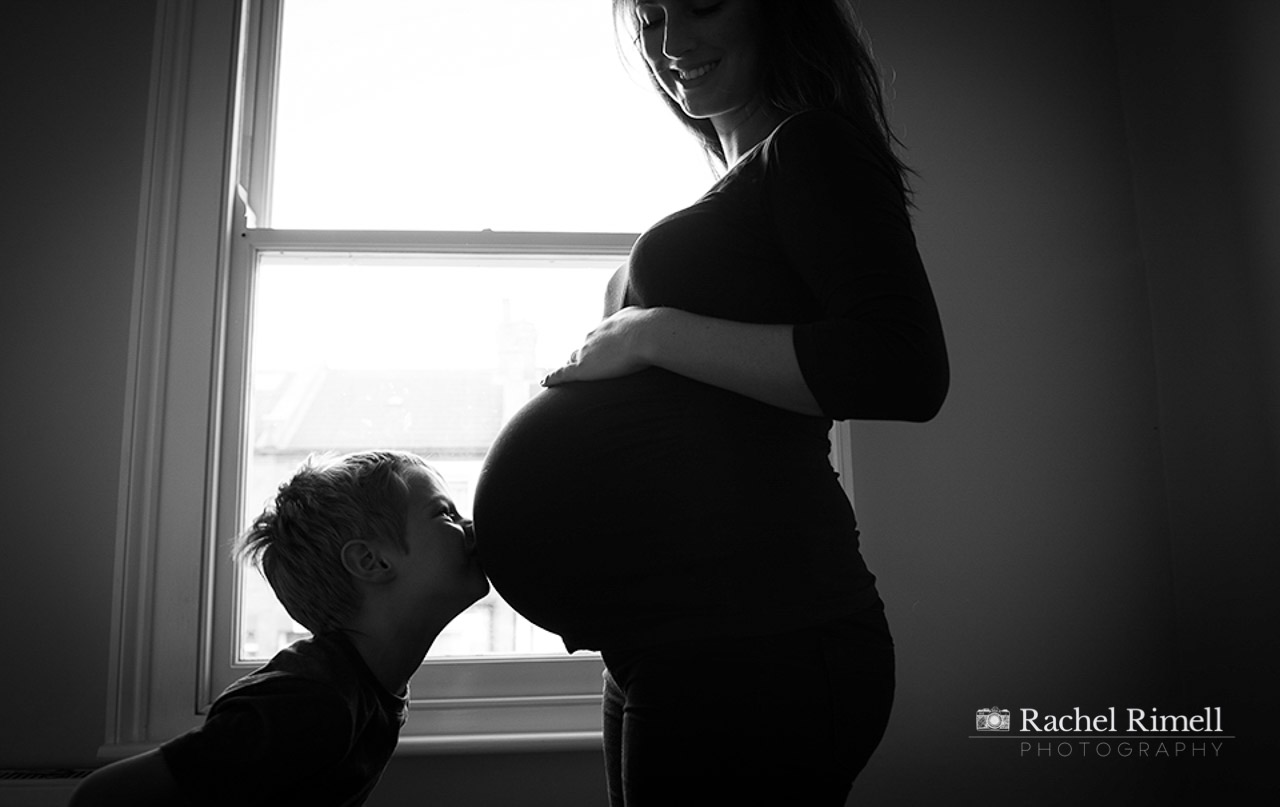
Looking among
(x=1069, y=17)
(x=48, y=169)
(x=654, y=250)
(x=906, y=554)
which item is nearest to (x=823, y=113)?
(x=654, y=250)

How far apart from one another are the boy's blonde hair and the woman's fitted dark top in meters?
0.26

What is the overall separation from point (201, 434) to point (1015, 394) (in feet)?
4.97

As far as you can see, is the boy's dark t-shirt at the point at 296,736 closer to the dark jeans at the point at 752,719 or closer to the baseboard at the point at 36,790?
the dark jeans at the point at 752,719

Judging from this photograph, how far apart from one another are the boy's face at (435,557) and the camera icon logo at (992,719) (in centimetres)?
102

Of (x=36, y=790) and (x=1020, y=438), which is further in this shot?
(x=1020, y=438)

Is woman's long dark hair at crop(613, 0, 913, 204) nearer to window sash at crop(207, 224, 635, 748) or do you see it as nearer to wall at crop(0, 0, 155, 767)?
window sash at crop(207, 224, 635, 748)

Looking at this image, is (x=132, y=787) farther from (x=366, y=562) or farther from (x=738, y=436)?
(x=738, y=436)

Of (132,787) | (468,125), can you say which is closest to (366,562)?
(132,787)

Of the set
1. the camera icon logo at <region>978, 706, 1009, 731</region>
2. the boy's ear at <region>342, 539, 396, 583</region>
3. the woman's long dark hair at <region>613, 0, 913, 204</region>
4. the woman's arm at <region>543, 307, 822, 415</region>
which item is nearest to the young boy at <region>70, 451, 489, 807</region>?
the boy's ear at <region>342, 539, 396, 583</region>

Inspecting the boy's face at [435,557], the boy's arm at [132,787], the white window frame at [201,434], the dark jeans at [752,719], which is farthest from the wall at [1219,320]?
the boy's arm at [132,787]

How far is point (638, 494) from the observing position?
72 cm

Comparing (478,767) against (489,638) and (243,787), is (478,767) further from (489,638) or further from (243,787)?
(243,787)

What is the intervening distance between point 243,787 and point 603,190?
1291 millimetres

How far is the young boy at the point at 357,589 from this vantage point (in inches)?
36.3
